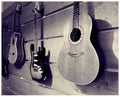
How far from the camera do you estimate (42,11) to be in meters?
1.63

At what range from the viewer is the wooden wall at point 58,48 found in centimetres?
97

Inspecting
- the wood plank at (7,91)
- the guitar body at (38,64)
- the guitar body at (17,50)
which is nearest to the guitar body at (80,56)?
the guitar body at (38,64)

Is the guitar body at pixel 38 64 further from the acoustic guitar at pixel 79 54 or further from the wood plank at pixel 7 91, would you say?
the wood plank at pixel 7 91

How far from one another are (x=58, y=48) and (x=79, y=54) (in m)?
0.41

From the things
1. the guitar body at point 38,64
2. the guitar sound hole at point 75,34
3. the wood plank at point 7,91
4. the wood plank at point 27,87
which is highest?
the guitar sound hole at point 75,34

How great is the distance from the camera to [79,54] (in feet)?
3.34

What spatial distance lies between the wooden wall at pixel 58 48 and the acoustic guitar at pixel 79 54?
0.24ft

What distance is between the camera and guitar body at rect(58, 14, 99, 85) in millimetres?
948

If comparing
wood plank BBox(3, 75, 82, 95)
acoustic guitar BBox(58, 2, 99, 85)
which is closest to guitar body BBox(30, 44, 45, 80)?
wood plank BBox(3, 75, 82, 95)

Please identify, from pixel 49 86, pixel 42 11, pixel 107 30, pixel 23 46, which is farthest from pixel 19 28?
pixel 107 30

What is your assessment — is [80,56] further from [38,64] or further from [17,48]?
[17,48]

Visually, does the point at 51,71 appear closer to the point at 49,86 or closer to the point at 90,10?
the point at 49,86

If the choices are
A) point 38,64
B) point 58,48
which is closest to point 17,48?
point 38,64

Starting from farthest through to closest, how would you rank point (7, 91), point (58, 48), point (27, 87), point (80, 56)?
point (7, 91), point (27, 87), point (58, 48), point (80, 56)
